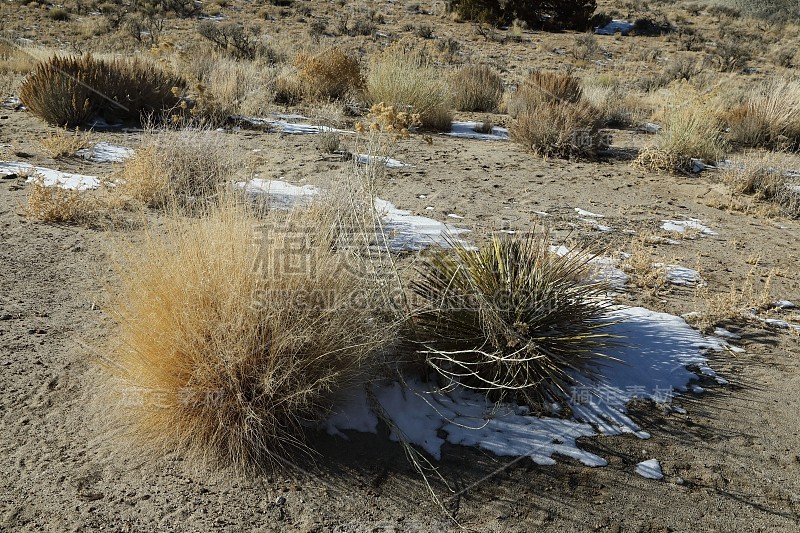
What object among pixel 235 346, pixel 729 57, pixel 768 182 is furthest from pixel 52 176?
pixel 729 57

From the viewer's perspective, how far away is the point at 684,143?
8250 mm

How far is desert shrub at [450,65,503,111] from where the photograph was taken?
11836 mm

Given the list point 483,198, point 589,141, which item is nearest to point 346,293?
point 483,198

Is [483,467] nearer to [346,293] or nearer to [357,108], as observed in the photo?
[346,293]

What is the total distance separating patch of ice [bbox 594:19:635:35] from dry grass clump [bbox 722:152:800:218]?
62.5ft

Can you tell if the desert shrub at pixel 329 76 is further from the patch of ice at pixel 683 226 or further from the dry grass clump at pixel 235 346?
the dry grass clump at pixel 235 346

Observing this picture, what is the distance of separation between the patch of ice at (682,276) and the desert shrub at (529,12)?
21382 mm

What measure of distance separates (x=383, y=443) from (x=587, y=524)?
973 millimetres

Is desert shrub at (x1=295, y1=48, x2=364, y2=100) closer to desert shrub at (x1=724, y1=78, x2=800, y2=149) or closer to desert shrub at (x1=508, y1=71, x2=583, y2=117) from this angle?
desert shrub at (x1=508, y1=71, x2=583, y2=117)

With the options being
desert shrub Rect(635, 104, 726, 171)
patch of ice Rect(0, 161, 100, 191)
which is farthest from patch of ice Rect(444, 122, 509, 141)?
patch of ice Rect(0, 161, 100, 191)

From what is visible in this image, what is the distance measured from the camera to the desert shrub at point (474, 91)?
466 inches

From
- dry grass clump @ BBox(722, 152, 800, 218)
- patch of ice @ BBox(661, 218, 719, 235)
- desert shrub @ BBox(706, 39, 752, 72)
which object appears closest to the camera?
patch of ice @ BBox(661, 218, 719, 235)

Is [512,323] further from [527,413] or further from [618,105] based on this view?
[618,105]

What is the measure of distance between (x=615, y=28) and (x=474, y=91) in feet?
55.3
